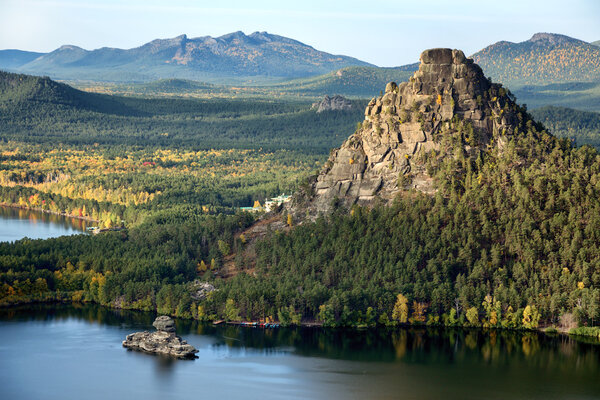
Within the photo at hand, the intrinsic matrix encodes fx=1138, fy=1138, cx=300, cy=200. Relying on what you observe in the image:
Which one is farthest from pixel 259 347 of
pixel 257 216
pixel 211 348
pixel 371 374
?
pixel 257 216

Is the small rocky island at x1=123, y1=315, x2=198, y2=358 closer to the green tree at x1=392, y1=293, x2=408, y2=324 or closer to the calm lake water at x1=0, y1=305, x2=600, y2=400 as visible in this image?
the calm lake water at x1=0, y1=305, x2=600, y2=400

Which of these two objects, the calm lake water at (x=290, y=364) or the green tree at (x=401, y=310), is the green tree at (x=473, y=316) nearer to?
the calm lake water at (x=290, y=364)

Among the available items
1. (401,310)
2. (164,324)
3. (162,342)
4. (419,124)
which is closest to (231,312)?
(164,324)

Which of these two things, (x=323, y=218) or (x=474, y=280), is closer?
(x=474, y=280)

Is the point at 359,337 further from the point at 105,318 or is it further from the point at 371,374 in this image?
the point at 105,318

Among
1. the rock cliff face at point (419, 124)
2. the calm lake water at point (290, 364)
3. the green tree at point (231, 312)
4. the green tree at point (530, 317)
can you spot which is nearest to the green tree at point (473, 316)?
the calm lake water at point (290, 364)

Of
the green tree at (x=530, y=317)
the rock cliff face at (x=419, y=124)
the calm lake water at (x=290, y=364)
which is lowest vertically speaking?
the calm lake water at (x=290, y=364)
